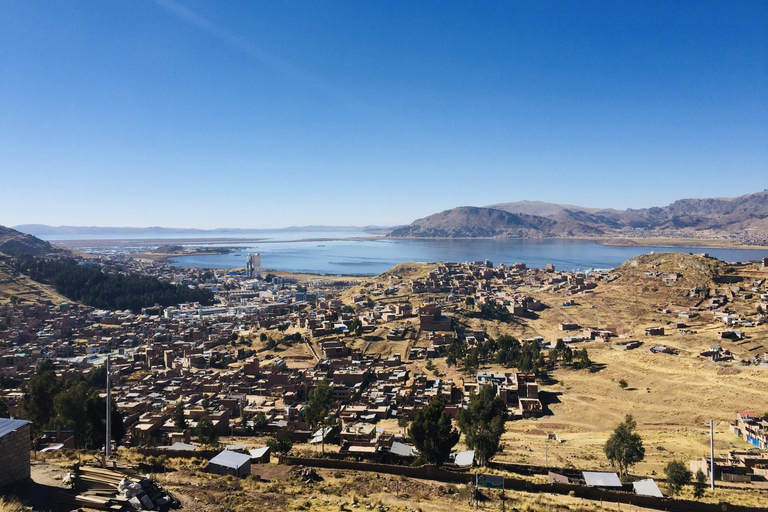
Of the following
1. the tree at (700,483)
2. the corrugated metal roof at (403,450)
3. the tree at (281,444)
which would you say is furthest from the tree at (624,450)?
the tree at (281,444)

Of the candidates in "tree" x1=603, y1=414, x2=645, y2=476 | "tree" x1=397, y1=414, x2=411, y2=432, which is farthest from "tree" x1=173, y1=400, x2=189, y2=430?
"tree" x1=603, y1=414, x2=645, y2=476

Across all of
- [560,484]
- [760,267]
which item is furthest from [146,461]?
[760,267]

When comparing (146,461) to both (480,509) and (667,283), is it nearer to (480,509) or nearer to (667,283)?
(480,509)

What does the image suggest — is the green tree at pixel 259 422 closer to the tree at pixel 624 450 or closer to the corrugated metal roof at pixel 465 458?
the corrugated metal roof at pixel 465 458

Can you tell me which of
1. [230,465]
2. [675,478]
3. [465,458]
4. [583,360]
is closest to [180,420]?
[230,465]

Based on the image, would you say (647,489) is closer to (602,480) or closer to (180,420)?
(602,480)

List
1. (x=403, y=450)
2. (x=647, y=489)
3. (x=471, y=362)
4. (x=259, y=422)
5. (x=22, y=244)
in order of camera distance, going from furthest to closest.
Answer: (x=22, y=244)
(x=471, y=362)
(x=259, y=422)
(x=403, y=450)
(x=647, y=489)

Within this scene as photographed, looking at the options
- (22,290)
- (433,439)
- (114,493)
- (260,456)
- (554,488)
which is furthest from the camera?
(22,290)
